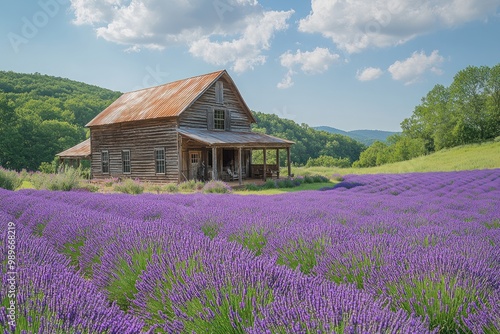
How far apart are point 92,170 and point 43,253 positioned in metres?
23.9

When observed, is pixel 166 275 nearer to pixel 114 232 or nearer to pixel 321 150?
pixel 114 232

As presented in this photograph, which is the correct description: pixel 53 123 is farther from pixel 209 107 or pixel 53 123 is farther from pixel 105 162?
pixel 209 107

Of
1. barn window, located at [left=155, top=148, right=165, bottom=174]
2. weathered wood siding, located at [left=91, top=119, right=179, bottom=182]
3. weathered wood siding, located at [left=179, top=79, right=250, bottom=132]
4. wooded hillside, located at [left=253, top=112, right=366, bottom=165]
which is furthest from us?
wooded hillside, located at [left=253, top=112, right=366, bottom=165]

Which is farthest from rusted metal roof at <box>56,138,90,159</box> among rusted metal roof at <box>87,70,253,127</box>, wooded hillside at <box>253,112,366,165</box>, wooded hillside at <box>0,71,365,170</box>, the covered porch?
wooded hillside at <box>253,112,366,165</box>

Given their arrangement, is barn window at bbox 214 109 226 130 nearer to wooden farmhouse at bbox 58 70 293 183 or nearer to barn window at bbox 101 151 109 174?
wooden farmhouse at bbox 58 70 293 183

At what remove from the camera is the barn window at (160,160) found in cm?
2073

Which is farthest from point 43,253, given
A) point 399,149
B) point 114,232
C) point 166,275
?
point 399,149

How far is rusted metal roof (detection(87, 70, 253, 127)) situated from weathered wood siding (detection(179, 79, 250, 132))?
1.40 feet

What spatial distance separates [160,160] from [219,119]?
4228 mm

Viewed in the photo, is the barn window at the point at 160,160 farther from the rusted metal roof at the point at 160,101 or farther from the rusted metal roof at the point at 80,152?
the rusted metal roof at the point at 80,152

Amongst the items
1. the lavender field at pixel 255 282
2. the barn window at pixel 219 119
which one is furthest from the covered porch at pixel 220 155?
the lavender field at pixel 255 282

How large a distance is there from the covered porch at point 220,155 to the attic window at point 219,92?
6.42 feet

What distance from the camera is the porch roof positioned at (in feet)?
60.1

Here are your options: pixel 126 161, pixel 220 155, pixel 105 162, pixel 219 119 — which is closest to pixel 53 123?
pixel 105 162
